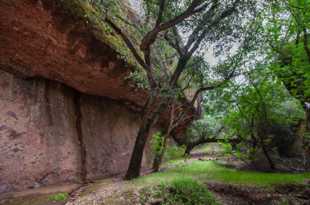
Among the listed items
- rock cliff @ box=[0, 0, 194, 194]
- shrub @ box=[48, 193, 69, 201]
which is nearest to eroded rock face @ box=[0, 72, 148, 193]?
rock cliff @ box=[0, 0, 194, 194]

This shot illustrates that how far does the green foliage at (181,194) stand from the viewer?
482 cm

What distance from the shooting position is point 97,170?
801 centimetres

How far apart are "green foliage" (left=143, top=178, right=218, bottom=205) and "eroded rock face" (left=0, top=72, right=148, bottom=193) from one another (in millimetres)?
3558

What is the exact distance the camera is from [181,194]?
16.6 feet

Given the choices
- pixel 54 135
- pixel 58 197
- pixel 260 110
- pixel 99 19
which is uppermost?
pixel 99 19

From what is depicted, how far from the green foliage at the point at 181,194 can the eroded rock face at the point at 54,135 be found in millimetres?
3558

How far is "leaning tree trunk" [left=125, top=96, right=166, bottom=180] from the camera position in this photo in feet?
20.7

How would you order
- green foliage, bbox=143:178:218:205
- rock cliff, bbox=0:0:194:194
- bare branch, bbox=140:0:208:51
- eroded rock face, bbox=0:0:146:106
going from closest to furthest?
green foliage, bbox=143:178:218:205, eroded rock face, bbox=0:0:146:106, bare branch, bbox=140:0:208:51, rock cliff, bbox=0:0:194:194

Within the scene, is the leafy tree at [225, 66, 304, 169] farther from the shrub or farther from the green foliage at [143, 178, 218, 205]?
the shrub

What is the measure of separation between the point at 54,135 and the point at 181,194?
4416mm

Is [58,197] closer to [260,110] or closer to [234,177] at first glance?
[234,177]

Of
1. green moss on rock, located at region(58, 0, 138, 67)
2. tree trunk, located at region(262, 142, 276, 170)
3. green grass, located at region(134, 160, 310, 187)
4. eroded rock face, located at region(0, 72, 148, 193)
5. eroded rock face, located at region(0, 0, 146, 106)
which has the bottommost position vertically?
green grass, located at region(134, 160, 310, 187)

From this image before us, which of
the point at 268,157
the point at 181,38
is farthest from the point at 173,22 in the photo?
the point at 268,157

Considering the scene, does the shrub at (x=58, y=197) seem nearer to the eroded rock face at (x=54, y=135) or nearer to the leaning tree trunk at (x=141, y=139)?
the eroded rock face at (x=54, y=135)
